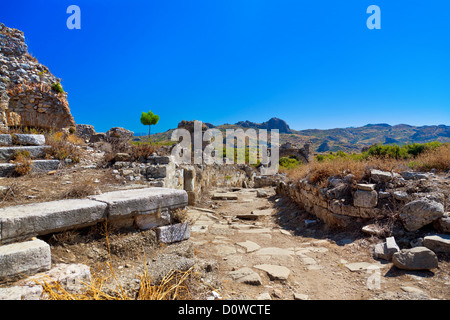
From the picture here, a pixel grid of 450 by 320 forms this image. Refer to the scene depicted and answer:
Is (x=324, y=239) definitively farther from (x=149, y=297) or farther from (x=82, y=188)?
(x=82, y=188)

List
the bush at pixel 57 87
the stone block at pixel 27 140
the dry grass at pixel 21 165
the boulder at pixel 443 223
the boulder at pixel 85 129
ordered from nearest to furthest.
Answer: the boulder at pixel 443 223 < the dry grass at pixel 21 165 < the stone block at pixel 27 140 < the bush at pixel 57 87 < the boulder at pixel 85 129

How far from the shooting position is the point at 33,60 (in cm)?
963

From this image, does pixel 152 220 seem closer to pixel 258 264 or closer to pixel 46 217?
pixel 46 217

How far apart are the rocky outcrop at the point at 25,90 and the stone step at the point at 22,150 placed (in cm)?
456

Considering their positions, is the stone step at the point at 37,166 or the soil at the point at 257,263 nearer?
the soil at the point at 257,263

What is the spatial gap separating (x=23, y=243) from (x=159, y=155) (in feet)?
15.3

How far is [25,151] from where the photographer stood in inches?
187

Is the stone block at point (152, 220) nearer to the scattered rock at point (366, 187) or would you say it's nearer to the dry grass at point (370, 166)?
the scattered rock at point (366, 187)

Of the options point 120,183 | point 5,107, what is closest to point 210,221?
point 120,183

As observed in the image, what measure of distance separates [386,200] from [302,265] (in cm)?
211

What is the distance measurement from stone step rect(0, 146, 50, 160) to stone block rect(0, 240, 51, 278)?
3.86 metres

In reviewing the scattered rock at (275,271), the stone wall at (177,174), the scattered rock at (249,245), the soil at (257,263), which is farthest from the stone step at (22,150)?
the scattered rock at (275,271)

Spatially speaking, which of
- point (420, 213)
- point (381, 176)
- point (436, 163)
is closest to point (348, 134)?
point (436, 163)

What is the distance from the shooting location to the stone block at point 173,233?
2.74m
